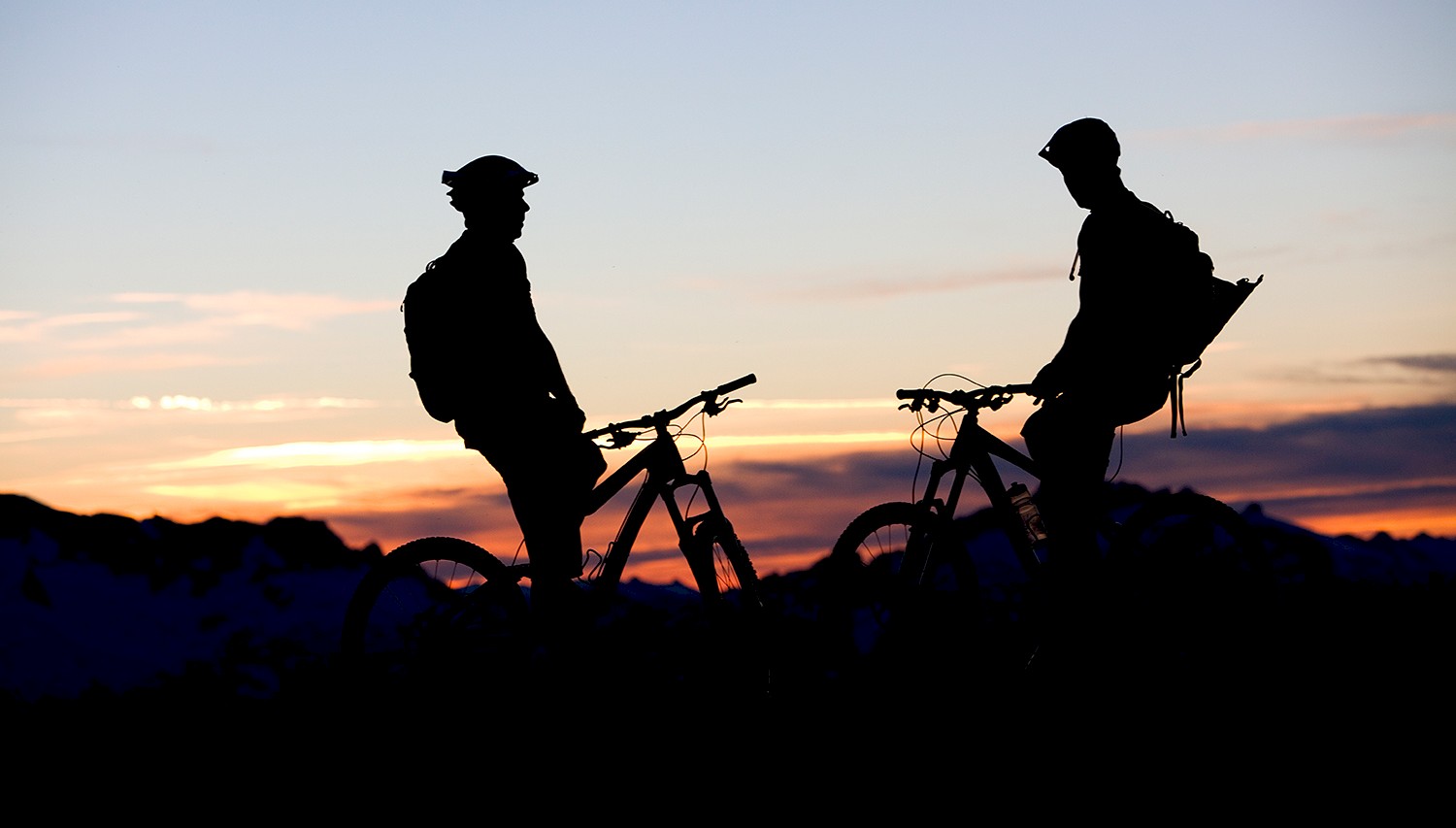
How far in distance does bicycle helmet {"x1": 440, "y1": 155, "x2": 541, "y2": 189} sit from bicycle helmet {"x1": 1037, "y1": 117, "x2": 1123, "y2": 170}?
9.45 ft

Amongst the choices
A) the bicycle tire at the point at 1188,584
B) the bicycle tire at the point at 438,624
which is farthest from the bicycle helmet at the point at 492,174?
the bicycle tire at the point at 1188,584

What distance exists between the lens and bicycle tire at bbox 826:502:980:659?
26.3 ft

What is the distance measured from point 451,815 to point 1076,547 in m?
3.64

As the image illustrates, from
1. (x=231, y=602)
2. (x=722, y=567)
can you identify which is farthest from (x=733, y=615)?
(x=231, y=602)

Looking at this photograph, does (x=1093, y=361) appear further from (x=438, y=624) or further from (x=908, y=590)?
(x=438, y=624)

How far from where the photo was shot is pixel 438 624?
24.8ft

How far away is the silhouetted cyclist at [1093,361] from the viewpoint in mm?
7582

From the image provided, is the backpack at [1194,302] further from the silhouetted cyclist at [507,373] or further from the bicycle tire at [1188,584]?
the silhouetted cyclist at [507,373]

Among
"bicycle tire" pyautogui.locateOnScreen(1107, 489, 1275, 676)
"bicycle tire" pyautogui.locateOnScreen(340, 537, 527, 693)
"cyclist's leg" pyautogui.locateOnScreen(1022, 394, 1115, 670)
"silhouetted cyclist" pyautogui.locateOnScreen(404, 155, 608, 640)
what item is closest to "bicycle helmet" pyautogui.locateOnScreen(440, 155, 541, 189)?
"silhouetted cyclist" pyautogui.locateOnScreen(404, 155, 608, 640)

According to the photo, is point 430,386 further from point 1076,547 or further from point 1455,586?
point 1455,586

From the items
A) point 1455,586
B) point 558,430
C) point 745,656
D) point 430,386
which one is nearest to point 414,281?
point 430,386

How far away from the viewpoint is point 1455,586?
44.0ft

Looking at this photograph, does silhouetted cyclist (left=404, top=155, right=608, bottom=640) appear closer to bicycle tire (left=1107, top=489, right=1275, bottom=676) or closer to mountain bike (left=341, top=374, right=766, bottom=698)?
mountain bike (left=341, top=374, right=766, bottom=698)

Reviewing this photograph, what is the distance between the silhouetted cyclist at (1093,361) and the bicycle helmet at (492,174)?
2.87 m
